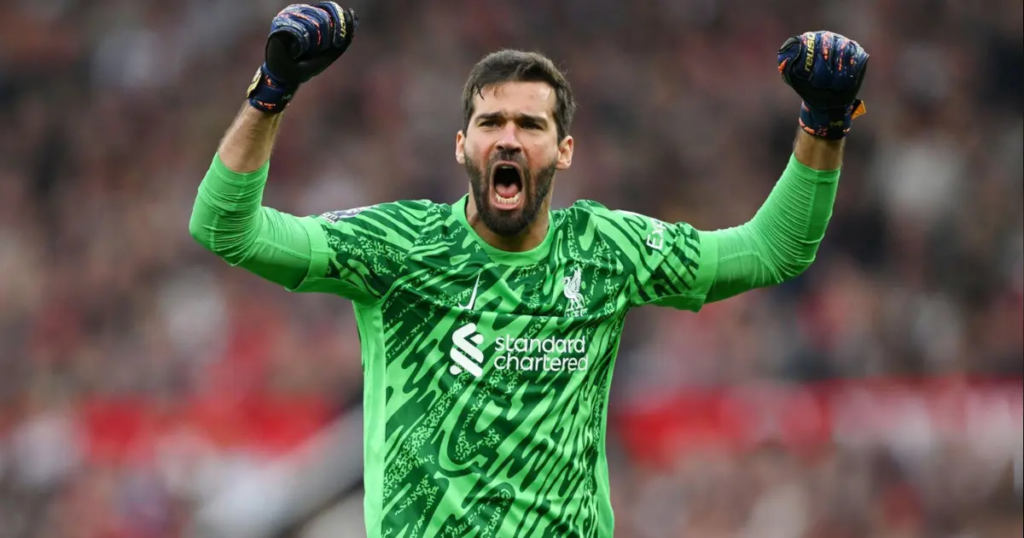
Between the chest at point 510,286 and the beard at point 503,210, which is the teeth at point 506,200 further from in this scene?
the chest at point 510,286

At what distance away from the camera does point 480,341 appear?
3.82 meters

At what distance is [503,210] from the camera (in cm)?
390

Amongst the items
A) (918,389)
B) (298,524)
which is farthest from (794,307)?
(298,524)

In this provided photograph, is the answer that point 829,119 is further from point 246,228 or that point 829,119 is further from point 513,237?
point 246,228

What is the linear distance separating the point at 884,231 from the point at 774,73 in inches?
69.3

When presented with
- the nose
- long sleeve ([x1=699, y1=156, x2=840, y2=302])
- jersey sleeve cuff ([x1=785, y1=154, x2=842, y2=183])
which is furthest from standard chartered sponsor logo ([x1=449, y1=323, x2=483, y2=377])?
jersey sleeve cuff ([x1=785, y1=154, x2=842, y2=183])

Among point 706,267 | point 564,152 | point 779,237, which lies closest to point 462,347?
point 564,152

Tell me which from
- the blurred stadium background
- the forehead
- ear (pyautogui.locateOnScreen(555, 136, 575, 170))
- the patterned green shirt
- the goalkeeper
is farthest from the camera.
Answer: the blurred stadium background

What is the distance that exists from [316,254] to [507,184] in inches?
25.4

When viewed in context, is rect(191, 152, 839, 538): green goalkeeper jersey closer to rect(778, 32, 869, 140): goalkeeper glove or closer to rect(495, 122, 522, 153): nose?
rect(495, 122, 522, 153): nose

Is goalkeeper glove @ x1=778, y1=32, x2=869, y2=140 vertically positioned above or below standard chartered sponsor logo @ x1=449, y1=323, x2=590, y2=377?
above

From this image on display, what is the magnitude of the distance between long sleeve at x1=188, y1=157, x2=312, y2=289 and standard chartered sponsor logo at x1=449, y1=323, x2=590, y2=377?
1.64 feet

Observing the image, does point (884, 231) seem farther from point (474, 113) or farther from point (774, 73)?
point (474, 113)

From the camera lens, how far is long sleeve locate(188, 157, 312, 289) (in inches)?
141
